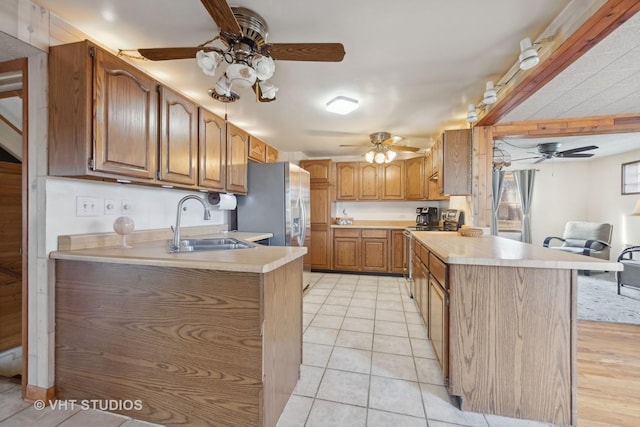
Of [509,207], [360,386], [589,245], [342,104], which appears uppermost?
[342,104]

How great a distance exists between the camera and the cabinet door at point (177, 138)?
1.83 metres

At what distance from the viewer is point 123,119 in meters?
1.54

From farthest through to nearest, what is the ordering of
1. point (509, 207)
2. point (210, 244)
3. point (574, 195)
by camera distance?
point (509, 207)
point (574, 195)
point (210, 244)

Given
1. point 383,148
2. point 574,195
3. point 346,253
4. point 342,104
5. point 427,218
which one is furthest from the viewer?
point 574,195

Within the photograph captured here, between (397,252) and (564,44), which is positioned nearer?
(564,44)

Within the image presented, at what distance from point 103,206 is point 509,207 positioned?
6.91m

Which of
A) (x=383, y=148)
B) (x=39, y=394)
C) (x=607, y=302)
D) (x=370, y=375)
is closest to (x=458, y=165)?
(x=383, y=148)

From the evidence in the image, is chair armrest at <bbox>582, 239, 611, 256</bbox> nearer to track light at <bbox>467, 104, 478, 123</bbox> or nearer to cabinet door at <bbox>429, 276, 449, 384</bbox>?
track light at <bbox>467, 104, 478, 123</bbox>

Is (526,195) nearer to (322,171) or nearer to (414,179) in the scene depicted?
(414,179)

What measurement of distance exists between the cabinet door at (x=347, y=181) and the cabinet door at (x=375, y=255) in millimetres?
915

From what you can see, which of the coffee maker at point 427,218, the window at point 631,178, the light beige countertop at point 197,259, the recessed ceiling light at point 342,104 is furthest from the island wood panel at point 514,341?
the window at point 631,178

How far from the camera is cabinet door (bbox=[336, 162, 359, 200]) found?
4.80m

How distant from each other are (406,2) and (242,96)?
1.70 m

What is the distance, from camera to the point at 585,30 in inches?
50.0
